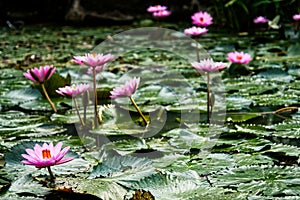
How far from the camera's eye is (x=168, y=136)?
110 cm

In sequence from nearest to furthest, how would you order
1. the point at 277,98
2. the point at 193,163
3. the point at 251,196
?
the point at 251,196, the point at 193,163, the point at 277,98

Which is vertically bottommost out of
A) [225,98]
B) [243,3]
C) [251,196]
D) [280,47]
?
[251,196]

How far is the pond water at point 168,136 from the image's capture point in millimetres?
781

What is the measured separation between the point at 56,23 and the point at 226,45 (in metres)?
3.20

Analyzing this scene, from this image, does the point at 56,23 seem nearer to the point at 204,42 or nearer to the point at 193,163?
the point at 204,42

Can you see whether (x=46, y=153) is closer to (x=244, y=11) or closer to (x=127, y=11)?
(x=244, y=11)

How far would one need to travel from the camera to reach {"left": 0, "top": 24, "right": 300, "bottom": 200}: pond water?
0.78 m

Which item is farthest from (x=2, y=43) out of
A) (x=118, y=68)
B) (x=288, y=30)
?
(x=288, y=30)

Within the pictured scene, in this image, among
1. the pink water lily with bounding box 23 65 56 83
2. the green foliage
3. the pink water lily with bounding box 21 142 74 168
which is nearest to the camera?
the pink water lily with bounding box 21 142 74 168

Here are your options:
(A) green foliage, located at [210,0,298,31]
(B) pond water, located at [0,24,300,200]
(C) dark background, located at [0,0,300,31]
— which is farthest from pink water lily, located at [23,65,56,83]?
(A) green foliage, located at [210,0,298,31]

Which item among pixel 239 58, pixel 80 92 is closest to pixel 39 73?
pixel 80 92

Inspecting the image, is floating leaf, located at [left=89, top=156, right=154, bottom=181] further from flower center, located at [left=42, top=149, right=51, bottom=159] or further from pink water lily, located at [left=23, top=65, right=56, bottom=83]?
pink water lily, located at [left=23, top=65, right=56, bottom=83]

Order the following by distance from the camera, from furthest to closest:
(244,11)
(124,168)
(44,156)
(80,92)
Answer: (244,11)
(80,92)
(124,168)
(44,156)

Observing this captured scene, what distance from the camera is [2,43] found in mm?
3672
